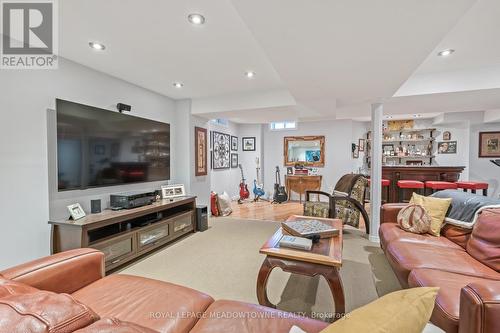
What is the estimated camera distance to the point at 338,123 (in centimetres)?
639

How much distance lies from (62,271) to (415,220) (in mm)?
2964

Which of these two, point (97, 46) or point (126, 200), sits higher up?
point (97, 46)

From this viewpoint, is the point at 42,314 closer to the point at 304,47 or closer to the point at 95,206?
the point at 304,47

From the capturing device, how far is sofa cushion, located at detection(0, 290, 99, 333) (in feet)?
1.72

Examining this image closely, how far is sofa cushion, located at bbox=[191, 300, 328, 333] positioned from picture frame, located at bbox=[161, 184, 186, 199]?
2819 mm

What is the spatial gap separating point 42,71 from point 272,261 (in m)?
2.92

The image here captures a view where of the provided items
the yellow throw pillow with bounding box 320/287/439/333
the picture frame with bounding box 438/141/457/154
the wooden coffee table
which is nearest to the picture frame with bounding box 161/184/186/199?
the wooden coffee table

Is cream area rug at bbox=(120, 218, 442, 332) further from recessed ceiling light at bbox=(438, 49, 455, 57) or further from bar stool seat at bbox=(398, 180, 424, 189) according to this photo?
recessed ceiling light at bbox=(438, 49, 455, 57)

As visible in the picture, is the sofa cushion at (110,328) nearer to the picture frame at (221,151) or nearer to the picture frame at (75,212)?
the picture frame at (75,212)

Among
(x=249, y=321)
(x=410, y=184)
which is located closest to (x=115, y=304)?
(x=249, y=321)

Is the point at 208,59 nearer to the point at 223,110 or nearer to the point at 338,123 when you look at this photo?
the point at 223,110

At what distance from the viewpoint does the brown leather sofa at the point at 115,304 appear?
1.98 ft

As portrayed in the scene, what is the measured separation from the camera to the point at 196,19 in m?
1.90

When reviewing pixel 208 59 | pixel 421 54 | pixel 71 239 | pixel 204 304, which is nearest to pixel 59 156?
pixel 71 239
